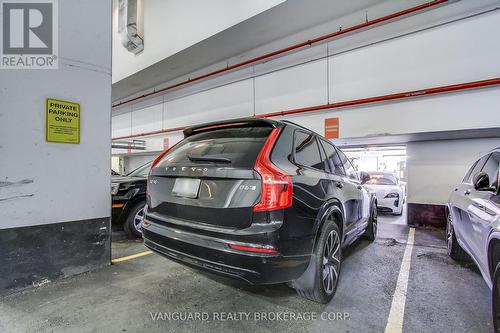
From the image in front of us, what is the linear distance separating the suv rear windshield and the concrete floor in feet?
4.08

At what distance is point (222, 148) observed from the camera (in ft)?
6.80

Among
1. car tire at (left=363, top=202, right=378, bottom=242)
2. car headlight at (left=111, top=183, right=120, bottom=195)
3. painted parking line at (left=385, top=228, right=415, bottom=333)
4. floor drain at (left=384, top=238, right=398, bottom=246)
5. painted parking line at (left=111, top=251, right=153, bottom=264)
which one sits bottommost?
floor drain at (left=384, top=238, right=398, bottom=246)

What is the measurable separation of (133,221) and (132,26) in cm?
566

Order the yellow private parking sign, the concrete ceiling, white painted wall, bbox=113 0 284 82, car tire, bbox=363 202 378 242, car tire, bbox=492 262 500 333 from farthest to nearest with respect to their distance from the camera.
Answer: white painted wall, bbox=113 0 284 82, the concrete ceiling, car tire, bbox=363 202 378 242, the yellow private parking sign, car tire, bbox=492 262 500 333

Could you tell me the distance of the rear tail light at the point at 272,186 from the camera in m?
1.69

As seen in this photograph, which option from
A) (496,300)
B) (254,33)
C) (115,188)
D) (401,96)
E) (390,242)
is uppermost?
Answer: (254,33)

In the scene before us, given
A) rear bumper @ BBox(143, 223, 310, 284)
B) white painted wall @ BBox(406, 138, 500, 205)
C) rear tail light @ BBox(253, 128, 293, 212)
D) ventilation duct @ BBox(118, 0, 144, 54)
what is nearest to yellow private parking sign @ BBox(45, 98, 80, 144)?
rear bumper @ BBox(143, 223, 310, 284)

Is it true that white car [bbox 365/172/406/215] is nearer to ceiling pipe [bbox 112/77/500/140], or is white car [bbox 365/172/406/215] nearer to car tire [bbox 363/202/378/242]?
car tire [bbox 363/202/378/242]

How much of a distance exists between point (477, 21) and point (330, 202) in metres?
4.56

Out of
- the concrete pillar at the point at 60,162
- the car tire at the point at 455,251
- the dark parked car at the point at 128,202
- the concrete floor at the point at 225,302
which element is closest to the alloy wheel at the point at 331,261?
the concrete floor at the point at 225,302

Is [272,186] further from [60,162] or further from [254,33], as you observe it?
[254,33]

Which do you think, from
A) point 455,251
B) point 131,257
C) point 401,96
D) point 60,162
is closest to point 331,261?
point 455,251

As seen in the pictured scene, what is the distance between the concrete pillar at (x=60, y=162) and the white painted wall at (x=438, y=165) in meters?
6.13

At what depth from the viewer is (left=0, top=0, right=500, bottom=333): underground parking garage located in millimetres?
1866
